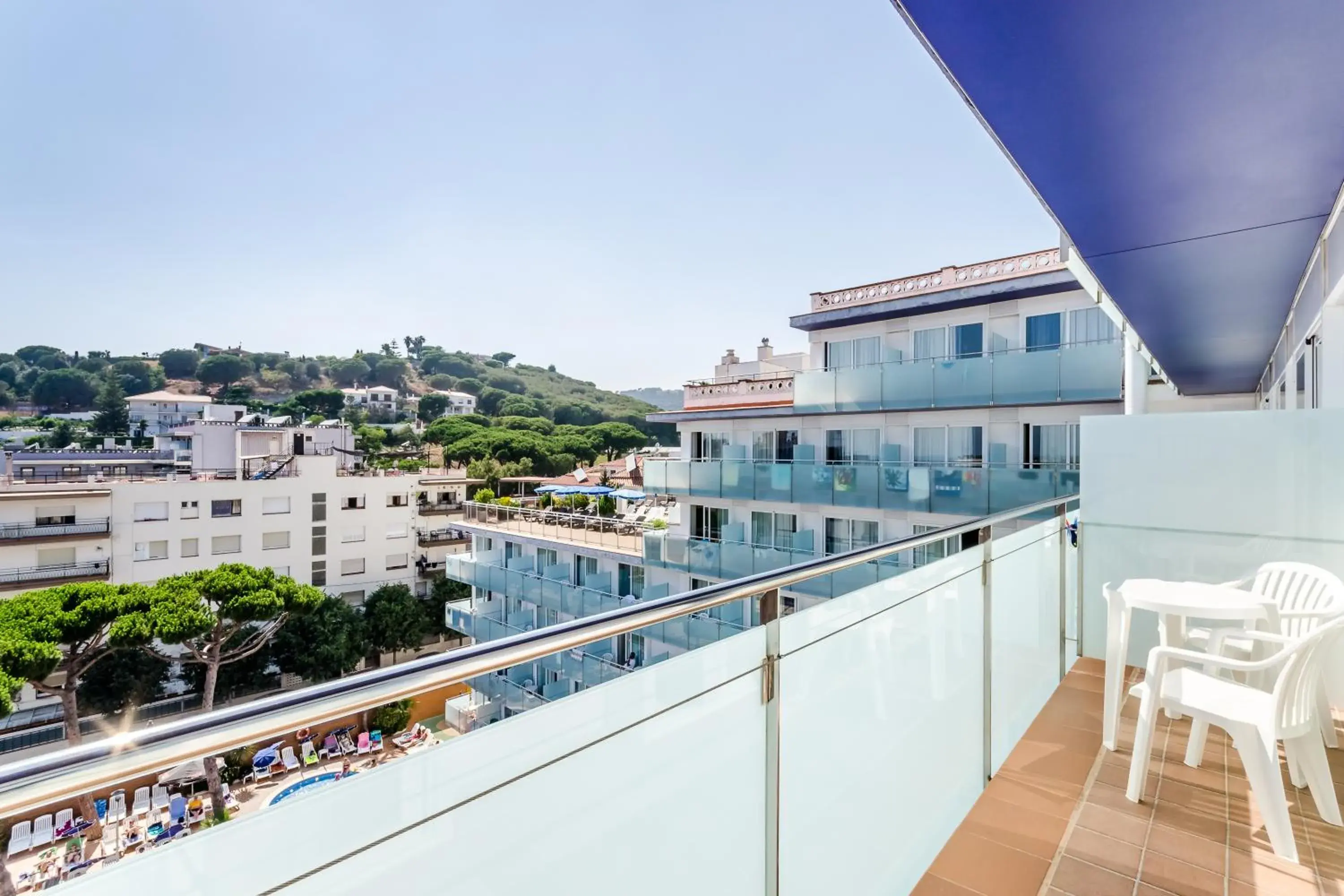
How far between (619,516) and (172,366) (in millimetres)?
64597

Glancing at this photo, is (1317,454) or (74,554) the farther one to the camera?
(74,554)

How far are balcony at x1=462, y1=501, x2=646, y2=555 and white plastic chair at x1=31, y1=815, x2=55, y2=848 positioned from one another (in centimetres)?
1464

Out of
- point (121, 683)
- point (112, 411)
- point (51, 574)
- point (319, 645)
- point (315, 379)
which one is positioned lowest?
point (121, 683)

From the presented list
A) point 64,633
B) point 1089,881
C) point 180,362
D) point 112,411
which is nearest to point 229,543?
point 64,633

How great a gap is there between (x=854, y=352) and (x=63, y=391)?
2612 inches

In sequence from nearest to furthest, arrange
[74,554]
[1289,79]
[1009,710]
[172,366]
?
[1289,79] → [1009,710] → [74,554] → [172,366]

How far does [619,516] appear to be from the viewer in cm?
2050

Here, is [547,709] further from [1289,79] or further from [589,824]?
[1289,79]

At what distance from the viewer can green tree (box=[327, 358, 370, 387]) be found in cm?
7612

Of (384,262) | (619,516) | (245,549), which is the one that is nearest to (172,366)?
(384,262)

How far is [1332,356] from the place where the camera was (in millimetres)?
3486

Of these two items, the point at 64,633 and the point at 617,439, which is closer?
the point at 64,633

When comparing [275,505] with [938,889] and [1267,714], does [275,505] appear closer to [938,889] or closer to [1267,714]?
[938,889]

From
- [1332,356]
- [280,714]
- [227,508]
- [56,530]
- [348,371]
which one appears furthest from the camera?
[348,371]
